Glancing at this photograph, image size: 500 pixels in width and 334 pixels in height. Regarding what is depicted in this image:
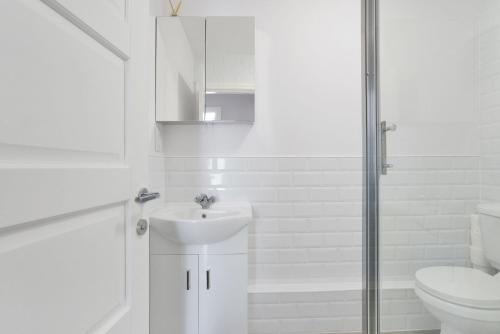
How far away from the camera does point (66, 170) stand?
0.50 m

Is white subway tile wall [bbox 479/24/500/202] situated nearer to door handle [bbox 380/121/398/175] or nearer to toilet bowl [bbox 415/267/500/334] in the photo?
toilet bowl [bbox 415/267/500/334]

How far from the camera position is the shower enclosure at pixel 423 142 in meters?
0.82

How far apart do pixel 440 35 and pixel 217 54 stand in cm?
115

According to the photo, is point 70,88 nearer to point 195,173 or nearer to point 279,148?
point 195,173

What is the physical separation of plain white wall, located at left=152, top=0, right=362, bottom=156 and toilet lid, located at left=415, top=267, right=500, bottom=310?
2.95ft

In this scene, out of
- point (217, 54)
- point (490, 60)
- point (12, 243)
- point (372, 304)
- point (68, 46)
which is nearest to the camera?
point (12, 243)

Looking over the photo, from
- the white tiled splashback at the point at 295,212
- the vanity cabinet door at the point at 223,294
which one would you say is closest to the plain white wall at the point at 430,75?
the white tiled splashback at the point at 295,212

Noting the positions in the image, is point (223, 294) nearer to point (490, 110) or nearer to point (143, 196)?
point (143, 196)

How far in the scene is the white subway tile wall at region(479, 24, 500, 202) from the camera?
0.77 m

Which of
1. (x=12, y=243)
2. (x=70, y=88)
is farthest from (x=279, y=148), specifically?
(x=12, y=243)

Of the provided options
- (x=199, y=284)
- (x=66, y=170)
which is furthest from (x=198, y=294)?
(x=66, y=170)

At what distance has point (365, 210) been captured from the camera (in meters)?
1.36

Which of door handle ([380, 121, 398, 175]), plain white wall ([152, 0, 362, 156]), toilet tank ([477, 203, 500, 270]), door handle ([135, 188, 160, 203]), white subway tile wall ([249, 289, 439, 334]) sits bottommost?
white subway tile wall ([249, 289, 439, 334])

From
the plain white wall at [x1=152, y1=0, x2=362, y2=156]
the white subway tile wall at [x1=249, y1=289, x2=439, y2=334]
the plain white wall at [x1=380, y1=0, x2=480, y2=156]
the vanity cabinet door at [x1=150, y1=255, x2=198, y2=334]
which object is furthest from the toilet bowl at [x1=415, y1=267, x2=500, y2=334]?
the vanity cabinet door at [x1=150, y1=255, x2=198, y2=334]
